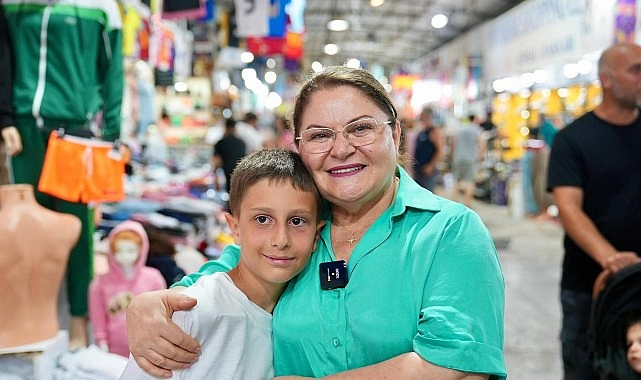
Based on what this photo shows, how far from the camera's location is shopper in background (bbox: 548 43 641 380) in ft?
10.1

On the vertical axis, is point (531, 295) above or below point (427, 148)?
below

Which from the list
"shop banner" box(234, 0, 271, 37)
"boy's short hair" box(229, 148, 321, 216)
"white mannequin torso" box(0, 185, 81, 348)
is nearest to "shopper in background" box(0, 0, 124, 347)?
"white mannequin torso" box(0, 185, 81, 348)

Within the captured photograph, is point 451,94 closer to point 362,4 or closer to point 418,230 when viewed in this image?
point 362,4

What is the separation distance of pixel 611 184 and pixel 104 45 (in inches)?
104

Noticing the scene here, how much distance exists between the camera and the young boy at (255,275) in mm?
1508

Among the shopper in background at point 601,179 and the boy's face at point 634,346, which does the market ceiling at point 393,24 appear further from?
the boy's face at point 634,346

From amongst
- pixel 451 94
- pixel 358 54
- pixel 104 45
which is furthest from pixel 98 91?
pixel 358 54

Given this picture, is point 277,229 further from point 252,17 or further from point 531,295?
point 252,17

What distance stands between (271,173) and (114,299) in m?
1.70

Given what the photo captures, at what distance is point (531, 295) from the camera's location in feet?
21.2

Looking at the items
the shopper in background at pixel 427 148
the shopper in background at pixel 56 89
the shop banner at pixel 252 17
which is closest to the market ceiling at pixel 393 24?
the shopper in background at pixel 427 148

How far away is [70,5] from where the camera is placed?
3230 mm

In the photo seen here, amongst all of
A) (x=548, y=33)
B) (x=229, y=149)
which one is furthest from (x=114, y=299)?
(x=548, y=33)

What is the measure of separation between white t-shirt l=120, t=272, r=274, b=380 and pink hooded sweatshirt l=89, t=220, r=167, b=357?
58.7 inches
